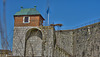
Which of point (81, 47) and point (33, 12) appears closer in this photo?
point (81, 47)

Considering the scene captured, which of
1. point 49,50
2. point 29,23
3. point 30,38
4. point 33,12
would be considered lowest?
point 49,50

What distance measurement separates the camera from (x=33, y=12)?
28.6 m

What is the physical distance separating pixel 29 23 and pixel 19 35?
2.63 meters

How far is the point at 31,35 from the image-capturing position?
28.2 metres

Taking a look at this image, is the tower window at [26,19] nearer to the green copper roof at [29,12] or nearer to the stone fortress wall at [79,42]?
the green copper roof at [29,12]

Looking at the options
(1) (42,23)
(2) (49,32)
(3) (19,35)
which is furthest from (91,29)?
(3) (19,35)

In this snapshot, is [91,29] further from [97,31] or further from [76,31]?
[76,31]

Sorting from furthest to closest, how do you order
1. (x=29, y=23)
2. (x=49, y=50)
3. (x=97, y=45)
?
(x=29, y=23)
(x=49, y=50)
(x=97, y=45)

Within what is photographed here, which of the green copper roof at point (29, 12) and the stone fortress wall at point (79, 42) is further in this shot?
the green copper roof at point (29, 12)

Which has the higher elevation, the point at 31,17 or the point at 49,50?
the point at 31,17

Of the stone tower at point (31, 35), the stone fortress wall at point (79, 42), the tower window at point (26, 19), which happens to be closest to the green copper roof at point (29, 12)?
the stone tower at point (31, 35)

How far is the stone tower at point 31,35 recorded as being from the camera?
26.6 metres

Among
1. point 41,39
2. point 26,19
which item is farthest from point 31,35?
point 26,19

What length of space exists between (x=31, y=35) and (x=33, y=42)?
1.27 meters
